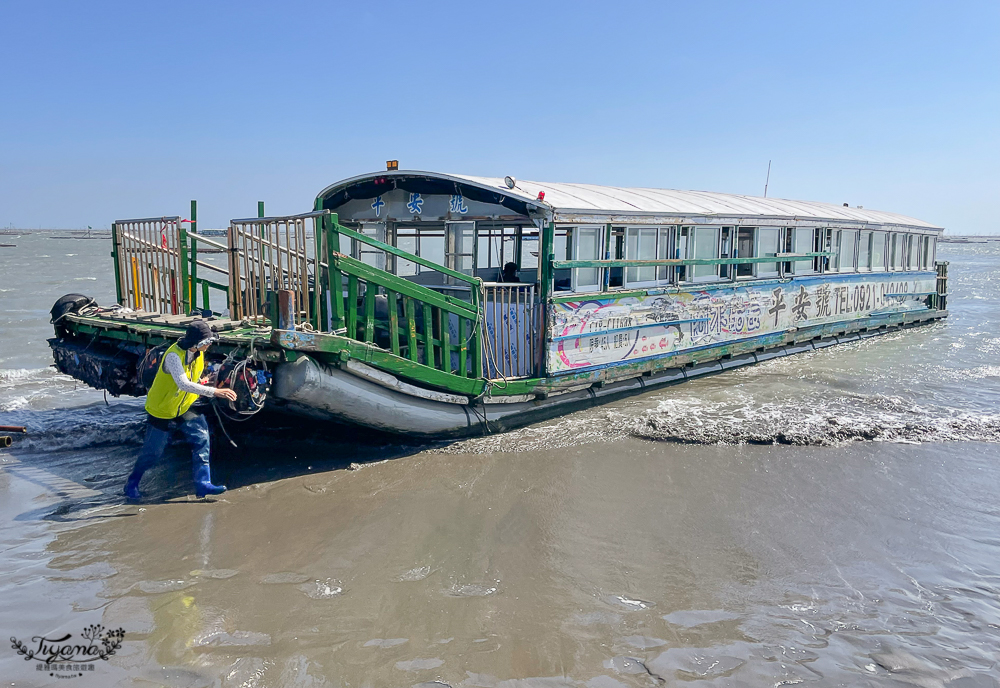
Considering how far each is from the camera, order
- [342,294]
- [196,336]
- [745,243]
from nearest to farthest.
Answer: [196,336] → [342,294] → [745,243]

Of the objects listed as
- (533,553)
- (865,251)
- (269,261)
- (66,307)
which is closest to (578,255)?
(269,261)

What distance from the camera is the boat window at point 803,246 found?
11.9m

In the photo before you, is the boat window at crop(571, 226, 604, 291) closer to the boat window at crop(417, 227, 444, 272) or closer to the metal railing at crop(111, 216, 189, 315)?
the boat window at crop(417, 227, 444, 272)

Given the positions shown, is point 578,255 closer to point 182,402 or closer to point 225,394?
point 225,394

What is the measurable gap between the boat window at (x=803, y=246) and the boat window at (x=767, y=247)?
0.50 meters

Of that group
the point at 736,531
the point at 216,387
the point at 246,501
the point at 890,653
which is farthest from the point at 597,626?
the point at 216,387

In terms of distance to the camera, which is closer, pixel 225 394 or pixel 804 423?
pixel 225 394

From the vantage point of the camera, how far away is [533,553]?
5082mm

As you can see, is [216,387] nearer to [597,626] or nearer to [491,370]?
[491,370]

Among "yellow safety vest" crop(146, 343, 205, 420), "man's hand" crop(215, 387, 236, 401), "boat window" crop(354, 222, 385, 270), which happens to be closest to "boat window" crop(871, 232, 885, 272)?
"boat window" crop(354, 222, 385, 270)

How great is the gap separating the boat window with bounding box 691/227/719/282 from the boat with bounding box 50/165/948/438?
37mm

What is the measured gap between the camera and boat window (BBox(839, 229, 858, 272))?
43.9 ft

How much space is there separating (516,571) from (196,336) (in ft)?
10.3

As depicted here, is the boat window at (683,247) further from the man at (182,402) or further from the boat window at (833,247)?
the man at (182,402)
